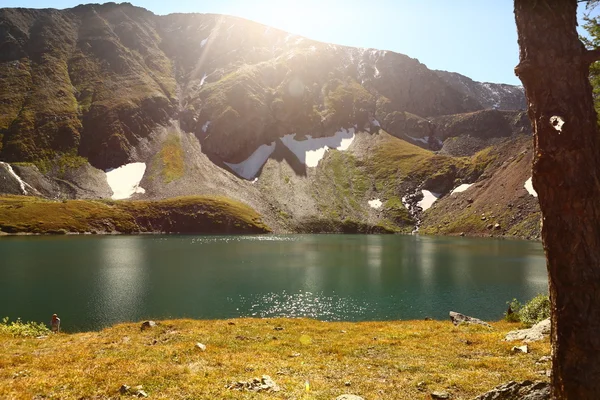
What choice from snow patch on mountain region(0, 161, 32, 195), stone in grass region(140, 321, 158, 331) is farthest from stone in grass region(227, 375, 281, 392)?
snow patch on mountain region(0, 161, 32, 195)

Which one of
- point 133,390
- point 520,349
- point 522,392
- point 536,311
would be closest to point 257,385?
point 133,390

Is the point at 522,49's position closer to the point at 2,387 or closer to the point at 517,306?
the point at 2,387

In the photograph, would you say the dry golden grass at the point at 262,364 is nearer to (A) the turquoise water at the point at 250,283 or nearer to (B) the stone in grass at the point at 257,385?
(B) the stone in grass at the point at 257,385

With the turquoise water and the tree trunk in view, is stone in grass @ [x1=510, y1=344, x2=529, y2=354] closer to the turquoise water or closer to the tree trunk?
the tree trunk

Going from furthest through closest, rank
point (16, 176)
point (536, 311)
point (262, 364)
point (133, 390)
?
point (16, 176), point (536, 311), point (262, 364), point (133, 390)

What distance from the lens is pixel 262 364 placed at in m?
18.6

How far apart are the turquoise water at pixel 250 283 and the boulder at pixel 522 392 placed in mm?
36830

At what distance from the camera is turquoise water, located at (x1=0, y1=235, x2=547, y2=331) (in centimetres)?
4734

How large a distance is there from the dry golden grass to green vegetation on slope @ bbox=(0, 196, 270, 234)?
138324mm

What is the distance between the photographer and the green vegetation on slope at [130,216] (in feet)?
472

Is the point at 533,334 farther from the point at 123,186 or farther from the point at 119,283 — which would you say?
the point at 123,186

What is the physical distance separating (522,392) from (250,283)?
185 ft

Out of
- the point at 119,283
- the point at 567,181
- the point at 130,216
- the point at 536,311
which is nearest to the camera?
the point at 567,181

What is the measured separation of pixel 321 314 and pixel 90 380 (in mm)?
35815
